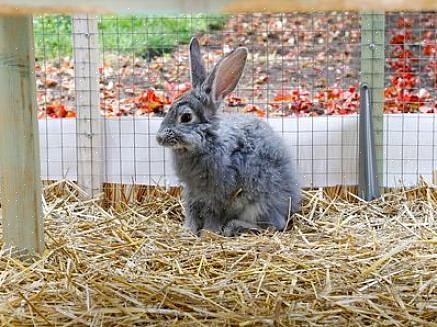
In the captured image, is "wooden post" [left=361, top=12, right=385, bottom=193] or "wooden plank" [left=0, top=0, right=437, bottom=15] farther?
"wooden post" [left=361, top=12, right=385, bottom=193]

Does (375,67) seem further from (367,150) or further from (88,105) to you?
(88,105)

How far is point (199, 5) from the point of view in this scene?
1773 mm

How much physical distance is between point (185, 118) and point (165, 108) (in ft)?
4.19

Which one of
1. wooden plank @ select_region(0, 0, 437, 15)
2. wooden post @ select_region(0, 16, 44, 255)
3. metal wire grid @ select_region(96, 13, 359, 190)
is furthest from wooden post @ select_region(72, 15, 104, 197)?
wooden plank @ select_region(0, 0, 437, 15)

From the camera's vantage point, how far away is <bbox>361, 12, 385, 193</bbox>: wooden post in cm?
443

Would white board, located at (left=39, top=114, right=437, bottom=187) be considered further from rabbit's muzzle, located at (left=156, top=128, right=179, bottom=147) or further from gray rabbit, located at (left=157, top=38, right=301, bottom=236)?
rabbit's muzzle, located at (left=156, top=128, right=179, bottom=147)

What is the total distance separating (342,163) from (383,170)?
0.80 feet

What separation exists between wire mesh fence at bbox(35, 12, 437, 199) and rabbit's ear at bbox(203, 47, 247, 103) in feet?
2.26

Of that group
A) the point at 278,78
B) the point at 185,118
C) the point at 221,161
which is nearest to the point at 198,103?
the point at 185,118

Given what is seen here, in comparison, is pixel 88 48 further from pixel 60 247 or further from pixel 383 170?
pixel 383 170

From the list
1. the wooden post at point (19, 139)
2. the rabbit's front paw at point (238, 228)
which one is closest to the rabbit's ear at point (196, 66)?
the rabbit's front paw at point (238, 228)

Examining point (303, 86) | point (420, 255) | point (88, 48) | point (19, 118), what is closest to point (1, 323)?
point (19, 118)

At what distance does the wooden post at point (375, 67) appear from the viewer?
4.43m

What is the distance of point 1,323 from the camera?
240 centimetres
